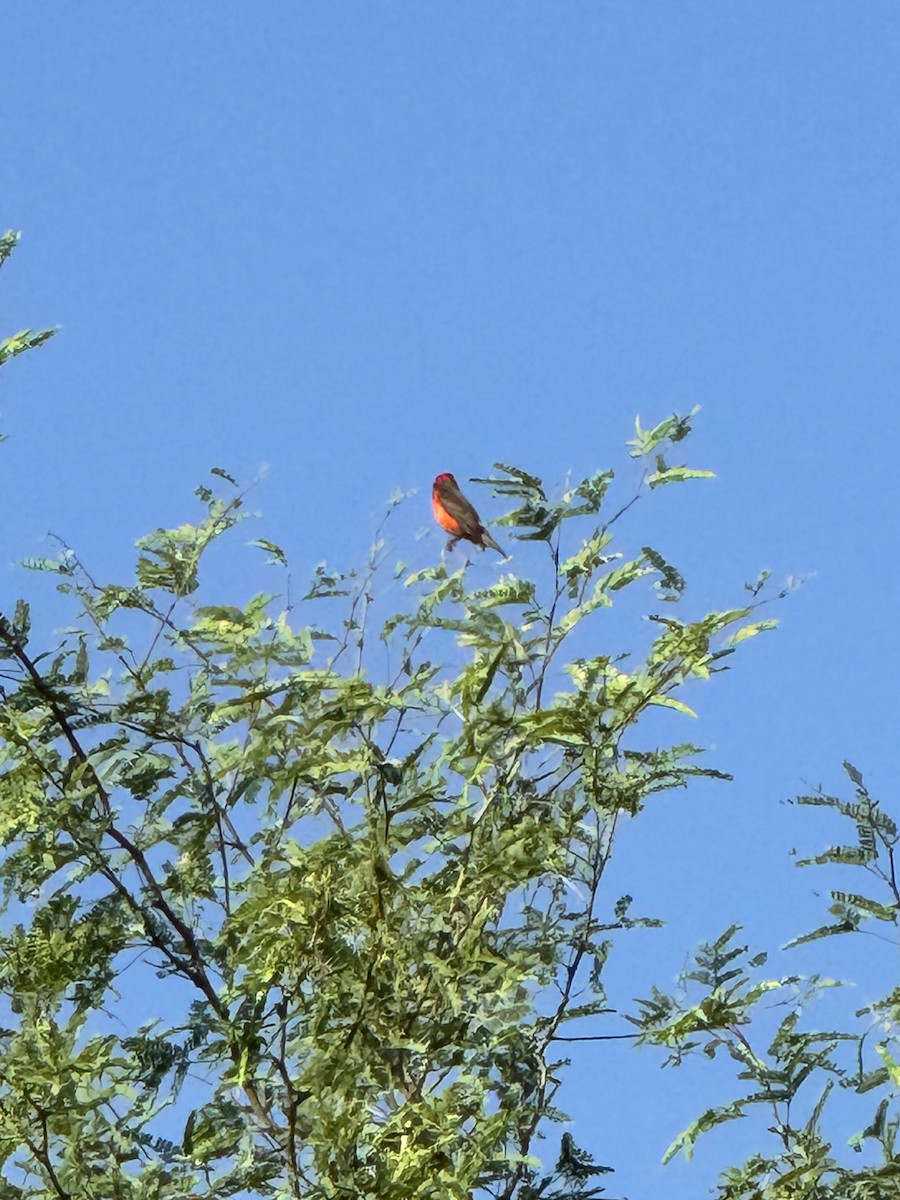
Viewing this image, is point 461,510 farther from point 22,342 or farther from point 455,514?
point 22,342

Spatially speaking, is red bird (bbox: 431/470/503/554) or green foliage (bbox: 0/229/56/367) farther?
red bird (bbox: 431/470/503/554)

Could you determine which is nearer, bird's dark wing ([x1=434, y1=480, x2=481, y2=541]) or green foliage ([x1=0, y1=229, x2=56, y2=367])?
green foliage ([x1=0, y1=229, x2=56, y2=367])

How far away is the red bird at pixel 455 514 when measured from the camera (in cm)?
828

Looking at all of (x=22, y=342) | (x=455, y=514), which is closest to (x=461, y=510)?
(x=455, y=514)

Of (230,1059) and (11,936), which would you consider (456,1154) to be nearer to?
(230,1059)

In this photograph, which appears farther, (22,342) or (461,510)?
(461,510)

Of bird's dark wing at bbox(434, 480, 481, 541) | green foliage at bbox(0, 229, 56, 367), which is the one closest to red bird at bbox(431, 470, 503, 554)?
bird's dark wing at bbox(434, 480, 481, 541)

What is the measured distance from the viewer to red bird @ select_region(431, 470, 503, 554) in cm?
828

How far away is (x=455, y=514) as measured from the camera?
28.2ft

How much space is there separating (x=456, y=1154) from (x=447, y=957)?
0.54 meters

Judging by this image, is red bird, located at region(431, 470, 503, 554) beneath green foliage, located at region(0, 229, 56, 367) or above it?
above

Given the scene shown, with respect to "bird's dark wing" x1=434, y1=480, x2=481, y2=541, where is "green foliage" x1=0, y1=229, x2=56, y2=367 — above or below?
below

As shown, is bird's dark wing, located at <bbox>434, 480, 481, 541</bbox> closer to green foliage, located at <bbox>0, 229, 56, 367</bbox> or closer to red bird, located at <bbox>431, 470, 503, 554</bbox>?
red bird, located at <bbox>431, 470, 503, 554</bbox>

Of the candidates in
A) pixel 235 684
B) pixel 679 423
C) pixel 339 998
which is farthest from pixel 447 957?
pixel 679 423
